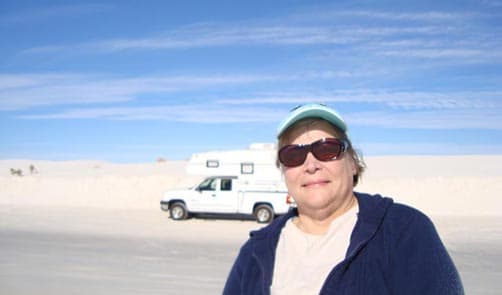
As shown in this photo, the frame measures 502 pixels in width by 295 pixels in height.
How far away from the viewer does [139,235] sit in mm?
16000

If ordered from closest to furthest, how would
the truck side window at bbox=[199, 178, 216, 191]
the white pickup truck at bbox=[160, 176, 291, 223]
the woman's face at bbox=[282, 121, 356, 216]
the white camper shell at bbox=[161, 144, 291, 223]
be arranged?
the woman's face at bbox=[282, 121, 356, 216] → the white pickup truck at bbox=[160, 176, 291, 223] → the white camper shell at bbox=[161, 144, 291, 223] → the truck side window at bbox=[199, 178, 216, 191]

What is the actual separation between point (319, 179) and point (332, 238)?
1.01 ft

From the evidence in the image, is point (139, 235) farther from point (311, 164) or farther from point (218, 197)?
point (311, 164)

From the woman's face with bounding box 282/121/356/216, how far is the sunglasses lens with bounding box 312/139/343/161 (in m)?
0.03

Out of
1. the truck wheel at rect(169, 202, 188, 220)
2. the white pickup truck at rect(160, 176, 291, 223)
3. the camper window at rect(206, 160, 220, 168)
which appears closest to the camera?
the white pickup truck at rect(160, 176, 291, 223)

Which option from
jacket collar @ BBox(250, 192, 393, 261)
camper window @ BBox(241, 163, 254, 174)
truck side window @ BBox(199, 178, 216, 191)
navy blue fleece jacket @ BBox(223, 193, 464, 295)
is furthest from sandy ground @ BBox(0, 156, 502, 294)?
navy blue fleece jacket @ BBox(223, 193, 464, 295)

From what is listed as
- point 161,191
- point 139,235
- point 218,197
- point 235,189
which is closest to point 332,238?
point 139,235

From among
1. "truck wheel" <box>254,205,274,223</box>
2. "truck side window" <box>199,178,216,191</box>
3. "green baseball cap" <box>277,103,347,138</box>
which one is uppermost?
"truck side window" <box>199,178,216,191</box>

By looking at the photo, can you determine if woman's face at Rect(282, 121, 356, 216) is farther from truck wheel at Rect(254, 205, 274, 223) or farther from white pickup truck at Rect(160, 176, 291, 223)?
truck wheel at Rect(254, 205, 274, 223)

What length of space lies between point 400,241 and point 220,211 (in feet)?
56.4

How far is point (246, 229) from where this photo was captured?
58.6 ft

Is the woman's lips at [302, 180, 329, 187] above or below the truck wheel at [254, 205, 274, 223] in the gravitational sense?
below

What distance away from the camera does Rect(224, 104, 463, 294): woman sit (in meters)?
2.10

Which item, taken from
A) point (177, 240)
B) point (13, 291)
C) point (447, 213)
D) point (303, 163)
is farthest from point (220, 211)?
point (303, 163)
